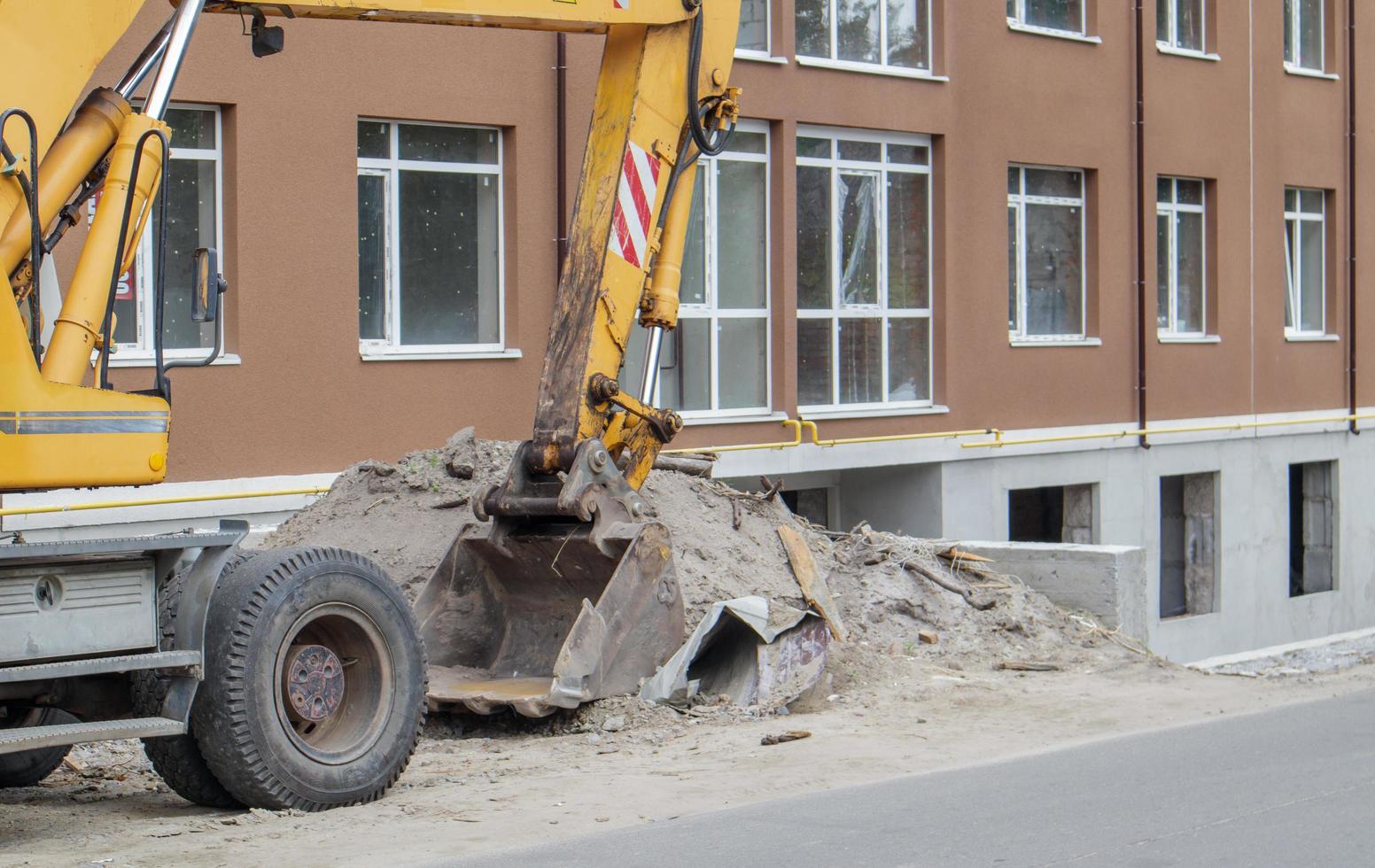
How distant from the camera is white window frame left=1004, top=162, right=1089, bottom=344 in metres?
21.1

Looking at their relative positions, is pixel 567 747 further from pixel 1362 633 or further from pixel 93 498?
pixel 1362 633

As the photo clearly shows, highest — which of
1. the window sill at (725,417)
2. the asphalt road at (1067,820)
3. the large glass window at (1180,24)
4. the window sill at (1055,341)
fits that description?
the large glass window at (1180,24)

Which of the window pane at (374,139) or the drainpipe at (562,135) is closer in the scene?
the window pane at (374,139)

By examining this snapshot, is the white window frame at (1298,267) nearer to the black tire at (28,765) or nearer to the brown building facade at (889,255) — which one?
the brown building facade at (889,255)

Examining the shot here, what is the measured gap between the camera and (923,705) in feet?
35.4

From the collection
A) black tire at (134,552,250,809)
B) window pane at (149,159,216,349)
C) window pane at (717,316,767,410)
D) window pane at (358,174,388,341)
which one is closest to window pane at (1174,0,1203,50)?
window pane at (717,316,767,410)

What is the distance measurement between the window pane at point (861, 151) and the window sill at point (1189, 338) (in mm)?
5364

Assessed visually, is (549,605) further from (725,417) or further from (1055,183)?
(1055,183)

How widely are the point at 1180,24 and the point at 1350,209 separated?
4.76 meters

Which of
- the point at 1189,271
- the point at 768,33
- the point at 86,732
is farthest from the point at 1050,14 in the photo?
the point at 86,732

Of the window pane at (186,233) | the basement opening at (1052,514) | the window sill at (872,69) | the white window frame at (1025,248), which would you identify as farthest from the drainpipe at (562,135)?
the basement opening at (1052,514)

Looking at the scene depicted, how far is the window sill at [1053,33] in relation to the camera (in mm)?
20672

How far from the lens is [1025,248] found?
2119 centimetres

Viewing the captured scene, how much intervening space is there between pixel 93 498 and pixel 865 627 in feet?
18.4
